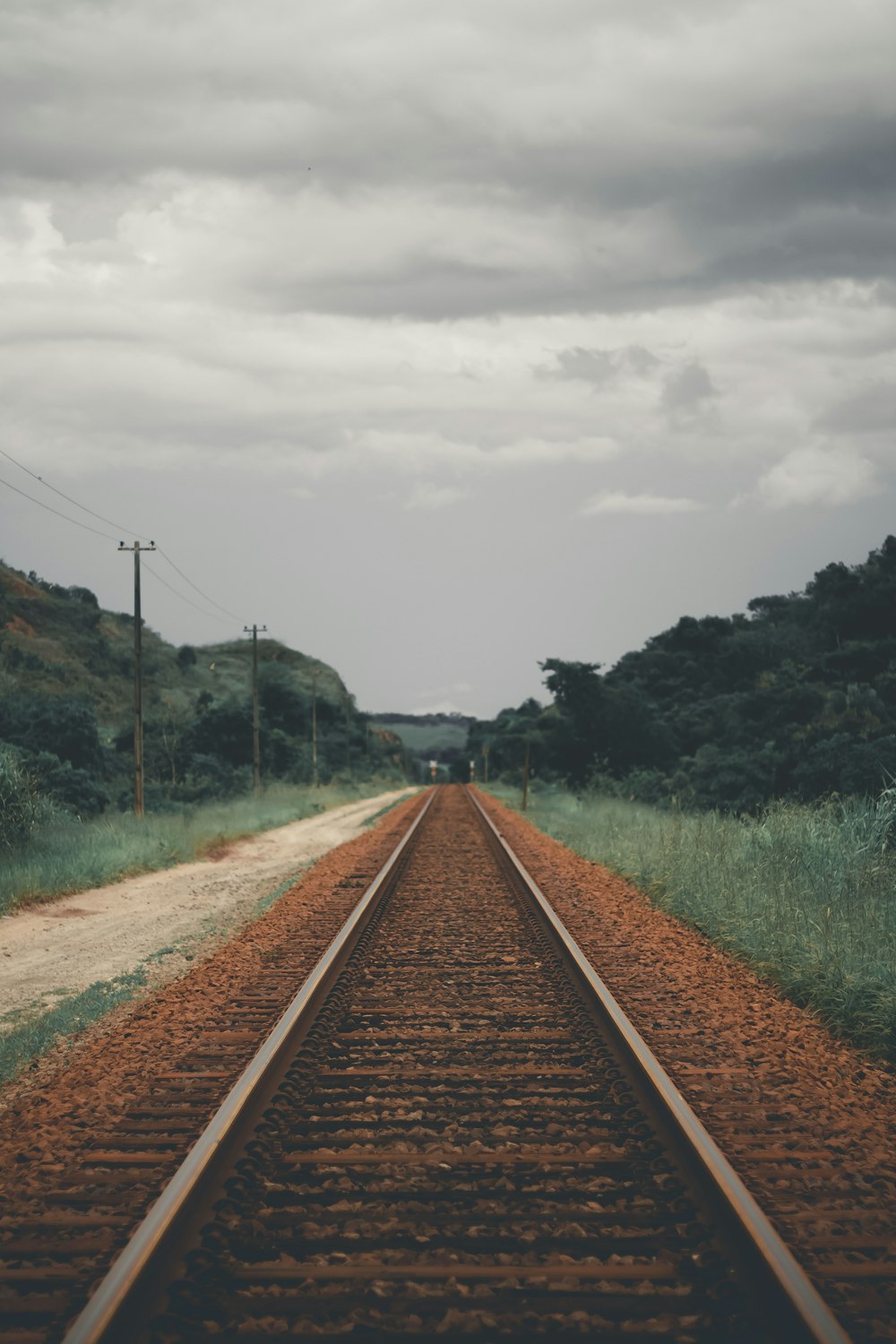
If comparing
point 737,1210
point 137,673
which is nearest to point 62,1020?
point 737,1210

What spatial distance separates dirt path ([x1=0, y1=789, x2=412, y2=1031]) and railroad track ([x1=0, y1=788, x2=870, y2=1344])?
359 centimetres

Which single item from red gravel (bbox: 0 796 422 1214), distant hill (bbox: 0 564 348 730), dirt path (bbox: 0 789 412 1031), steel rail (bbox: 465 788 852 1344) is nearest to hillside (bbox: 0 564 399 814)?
distant hill (bbox: 0 564 348 730)

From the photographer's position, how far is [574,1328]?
3287 millimetres

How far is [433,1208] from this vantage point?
413cm

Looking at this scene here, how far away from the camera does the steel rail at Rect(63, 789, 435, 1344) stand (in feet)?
10.6

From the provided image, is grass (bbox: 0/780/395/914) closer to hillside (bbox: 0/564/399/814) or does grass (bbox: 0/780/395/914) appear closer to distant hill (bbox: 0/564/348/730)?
hillside (bbox: 0/564/399/814)

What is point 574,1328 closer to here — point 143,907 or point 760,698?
point 143,907

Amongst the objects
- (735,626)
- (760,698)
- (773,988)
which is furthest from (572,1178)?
(735,626)

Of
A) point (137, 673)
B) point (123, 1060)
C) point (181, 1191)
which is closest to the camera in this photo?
point (181, 1191)

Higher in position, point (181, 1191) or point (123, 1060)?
point (181, 1191)

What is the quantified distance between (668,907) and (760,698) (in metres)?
19.4

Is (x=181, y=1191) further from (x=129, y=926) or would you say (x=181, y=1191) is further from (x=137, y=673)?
(x=137, y=673)

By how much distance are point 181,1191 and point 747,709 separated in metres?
29.5

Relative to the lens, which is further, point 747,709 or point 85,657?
point 85,657
